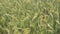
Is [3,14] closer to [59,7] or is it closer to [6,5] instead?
[6,5]

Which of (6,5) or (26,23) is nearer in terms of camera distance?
(26,23)

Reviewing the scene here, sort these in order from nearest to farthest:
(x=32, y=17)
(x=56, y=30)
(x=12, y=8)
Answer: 1. (x=56, y=30)
2. (x=32, y=17)
3. (x=12, y=8)

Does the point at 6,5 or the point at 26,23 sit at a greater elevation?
the point at 6,5

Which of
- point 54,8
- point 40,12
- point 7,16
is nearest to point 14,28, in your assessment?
point 7,16

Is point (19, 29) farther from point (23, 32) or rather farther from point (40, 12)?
point (40, 12)

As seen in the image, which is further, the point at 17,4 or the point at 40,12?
the point at 17,4

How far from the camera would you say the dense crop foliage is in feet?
9.89

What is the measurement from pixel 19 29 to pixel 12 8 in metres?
0.52

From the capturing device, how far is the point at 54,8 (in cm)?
331

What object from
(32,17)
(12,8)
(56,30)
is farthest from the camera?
(12,8)

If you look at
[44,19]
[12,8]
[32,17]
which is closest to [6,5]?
[12,8]

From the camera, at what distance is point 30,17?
317 cm

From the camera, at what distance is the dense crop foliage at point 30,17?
3.01m

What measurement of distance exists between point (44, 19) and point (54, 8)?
0.34m
